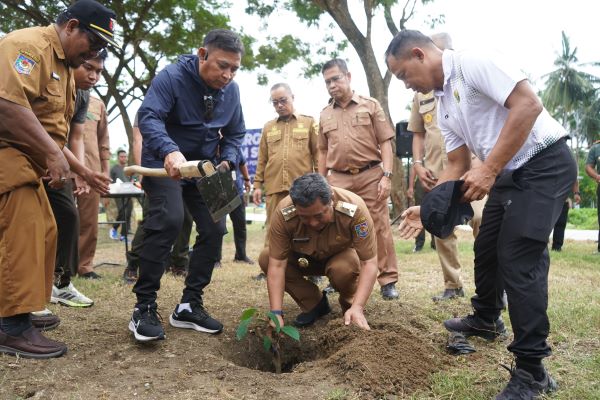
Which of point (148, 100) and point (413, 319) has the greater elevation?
point (148, 100)

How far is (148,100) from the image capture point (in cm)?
294

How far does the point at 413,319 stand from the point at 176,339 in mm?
1531

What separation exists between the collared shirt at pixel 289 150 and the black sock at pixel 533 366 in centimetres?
323

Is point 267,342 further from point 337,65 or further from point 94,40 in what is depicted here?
point 337,65

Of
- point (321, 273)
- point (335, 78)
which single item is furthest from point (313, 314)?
point (335, 78)

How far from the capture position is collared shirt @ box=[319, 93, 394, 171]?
4.35 meters

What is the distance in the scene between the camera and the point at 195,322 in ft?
10.3

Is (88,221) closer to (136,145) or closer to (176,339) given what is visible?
(136,145)

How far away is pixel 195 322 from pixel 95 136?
9.98 feet

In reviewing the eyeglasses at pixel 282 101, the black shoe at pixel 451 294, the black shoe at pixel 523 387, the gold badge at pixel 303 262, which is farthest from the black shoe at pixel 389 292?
the eyeglasses at pixel 282 101

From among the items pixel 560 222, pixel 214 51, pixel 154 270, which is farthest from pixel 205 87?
pixel 560 222

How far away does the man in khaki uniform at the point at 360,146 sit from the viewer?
4.32 metres

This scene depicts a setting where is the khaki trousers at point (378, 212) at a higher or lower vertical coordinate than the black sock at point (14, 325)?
higher

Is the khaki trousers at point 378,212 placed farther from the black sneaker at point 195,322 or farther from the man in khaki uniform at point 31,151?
the man in khaki uniform at point 31,151
